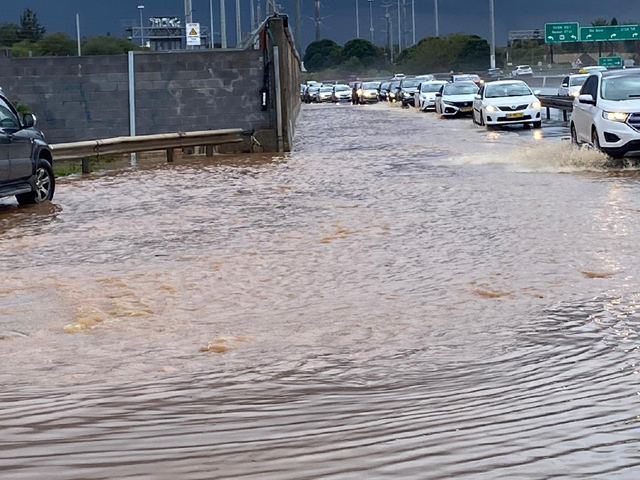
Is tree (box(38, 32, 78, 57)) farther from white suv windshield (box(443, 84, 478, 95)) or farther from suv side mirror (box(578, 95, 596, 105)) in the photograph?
suv side mirror (box(578, 95, 596, 105))

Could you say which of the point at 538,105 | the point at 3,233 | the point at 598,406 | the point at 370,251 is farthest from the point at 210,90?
the point at 598,406

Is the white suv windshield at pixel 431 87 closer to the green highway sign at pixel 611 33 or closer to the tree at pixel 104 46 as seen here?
the tree at pixel 104 46

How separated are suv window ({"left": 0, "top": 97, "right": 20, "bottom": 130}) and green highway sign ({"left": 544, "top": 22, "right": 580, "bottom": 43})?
276 feet

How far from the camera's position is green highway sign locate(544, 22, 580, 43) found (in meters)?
94.4

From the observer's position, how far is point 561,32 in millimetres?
95125

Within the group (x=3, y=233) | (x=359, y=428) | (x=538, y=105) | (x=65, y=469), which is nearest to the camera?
(x=65, y=469)

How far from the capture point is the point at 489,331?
6.79 meters

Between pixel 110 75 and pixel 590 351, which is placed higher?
A: pixel 110 75

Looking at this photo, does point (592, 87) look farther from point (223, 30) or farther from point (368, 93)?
point (368, 93)

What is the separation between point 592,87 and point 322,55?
12972cm

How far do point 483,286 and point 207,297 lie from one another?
6.76 ft

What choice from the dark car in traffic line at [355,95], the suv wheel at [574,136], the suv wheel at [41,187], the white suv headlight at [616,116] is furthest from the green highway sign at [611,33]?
the suv wheel at [41,187]

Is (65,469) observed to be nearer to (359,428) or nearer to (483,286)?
(359,428)

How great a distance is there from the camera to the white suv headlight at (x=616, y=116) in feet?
58.2
